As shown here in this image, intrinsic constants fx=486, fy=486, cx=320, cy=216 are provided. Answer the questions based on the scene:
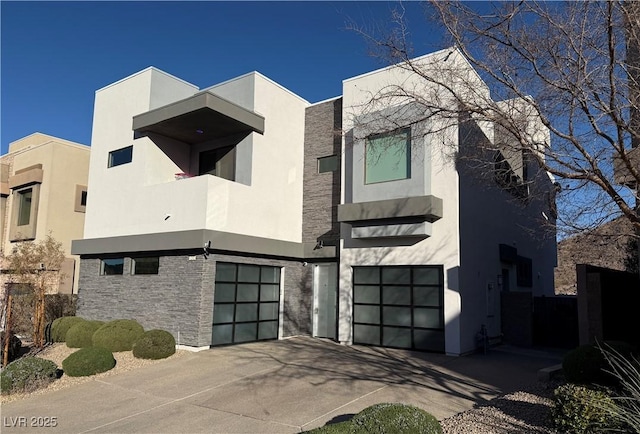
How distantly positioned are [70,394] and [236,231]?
655cm

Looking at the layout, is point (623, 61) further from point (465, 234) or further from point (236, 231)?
point (236, 231)

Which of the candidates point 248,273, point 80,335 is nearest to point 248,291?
point 248,273

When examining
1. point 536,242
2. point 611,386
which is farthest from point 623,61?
point 536,242

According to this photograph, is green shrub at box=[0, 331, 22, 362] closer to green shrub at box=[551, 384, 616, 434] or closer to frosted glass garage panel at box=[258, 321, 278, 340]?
frosted glass garage panel at box=[258, 321, 278, 340]

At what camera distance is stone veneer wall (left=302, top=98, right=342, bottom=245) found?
1745 centimetres

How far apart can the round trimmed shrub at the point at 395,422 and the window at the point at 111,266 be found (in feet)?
44.1

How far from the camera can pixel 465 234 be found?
14.4m

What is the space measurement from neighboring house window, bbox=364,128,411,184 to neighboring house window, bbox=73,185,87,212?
16.6 meters

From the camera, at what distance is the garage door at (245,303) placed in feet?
48.9

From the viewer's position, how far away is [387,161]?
49.8ft

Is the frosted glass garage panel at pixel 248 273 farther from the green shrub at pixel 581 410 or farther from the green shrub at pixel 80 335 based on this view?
the green shrub at pixel 581 410

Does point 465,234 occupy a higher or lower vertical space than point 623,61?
lower

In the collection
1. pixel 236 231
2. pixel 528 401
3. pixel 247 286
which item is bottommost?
pixel 528 401

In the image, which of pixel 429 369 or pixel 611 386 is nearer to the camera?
pixel 611 386
